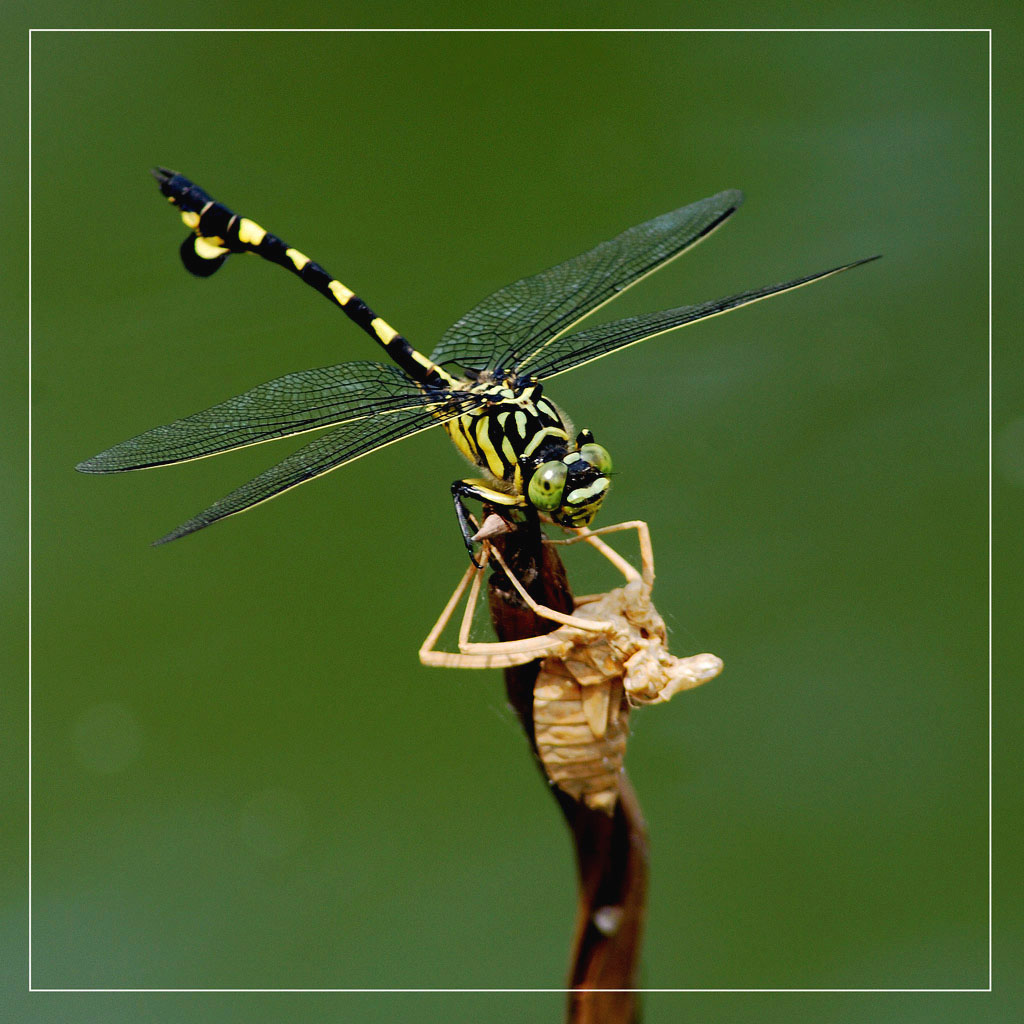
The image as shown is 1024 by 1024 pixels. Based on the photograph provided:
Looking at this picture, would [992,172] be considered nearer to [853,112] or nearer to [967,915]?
[853,112]

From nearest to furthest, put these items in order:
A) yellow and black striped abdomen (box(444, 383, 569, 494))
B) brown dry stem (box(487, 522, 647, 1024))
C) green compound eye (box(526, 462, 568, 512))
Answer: brown dry stem (box(487, 522, 647, 1024))
green compound eye (box(526, 462, 568, 512))
yellow and black striped abdomen (box(444, 383, 569, 494))

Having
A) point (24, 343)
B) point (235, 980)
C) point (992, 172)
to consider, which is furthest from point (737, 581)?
point (24, 343)

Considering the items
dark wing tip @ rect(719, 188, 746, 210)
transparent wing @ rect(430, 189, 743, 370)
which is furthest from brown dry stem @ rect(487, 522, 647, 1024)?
dark wing tip @ rect(719, 188, 746, 210)

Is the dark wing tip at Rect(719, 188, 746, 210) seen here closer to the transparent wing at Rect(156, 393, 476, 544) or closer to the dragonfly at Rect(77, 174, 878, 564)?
the dragonfly at Rect(77, 174, 878, 564)

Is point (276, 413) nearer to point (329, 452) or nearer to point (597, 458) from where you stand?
point (329, 452)

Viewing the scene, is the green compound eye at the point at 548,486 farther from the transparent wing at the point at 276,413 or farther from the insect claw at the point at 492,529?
the transparent wing at the point at 276,413
